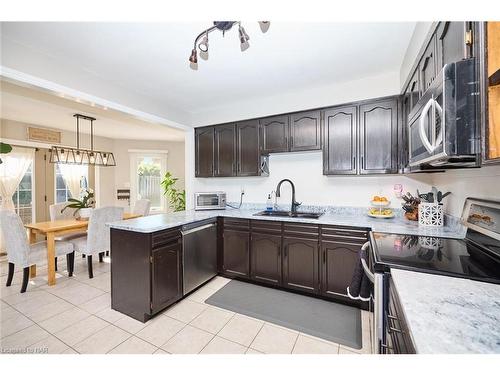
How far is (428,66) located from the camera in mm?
1438

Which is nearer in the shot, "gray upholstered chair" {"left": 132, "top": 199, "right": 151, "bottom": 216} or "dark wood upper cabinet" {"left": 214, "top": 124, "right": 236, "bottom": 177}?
Answer: "dark wood upper cabinet" {"left": 214, "top": 124, "right": 236, "bottom": 177}

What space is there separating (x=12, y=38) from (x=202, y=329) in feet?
9.67

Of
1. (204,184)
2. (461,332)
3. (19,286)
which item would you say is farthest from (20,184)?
(461,332)

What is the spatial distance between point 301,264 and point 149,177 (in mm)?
5203

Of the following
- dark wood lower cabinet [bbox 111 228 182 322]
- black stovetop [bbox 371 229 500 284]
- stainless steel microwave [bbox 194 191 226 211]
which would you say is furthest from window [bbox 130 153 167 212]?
black stovetop [bbox 371 229 500 284]

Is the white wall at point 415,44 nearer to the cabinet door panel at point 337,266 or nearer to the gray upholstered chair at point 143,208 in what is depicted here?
the cabinet door panel at point 337,266

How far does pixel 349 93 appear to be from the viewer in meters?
2.66

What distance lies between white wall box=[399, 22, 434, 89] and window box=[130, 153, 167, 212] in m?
5.67

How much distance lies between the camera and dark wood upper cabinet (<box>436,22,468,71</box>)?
0.96m

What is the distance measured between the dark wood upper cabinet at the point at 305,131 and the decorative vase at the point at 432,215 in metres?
1.25

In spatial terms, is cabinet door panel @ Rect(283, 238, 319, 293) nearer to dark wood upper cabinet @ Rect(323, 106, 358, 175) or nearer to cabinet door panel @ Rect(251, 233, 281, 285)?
cabinet door panel @ Rect(251, 233, 281, 285)

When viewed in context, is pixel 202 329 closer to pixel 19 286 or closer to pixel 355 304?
pixel 355 304

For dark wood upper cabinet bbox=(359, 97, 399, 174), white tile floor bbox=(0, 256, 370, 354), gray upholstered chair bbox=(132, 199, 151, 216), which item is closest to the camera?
white tile floor bbox=(0, 256, 370, 354)

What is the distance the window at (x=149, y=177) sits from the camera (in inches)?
236
